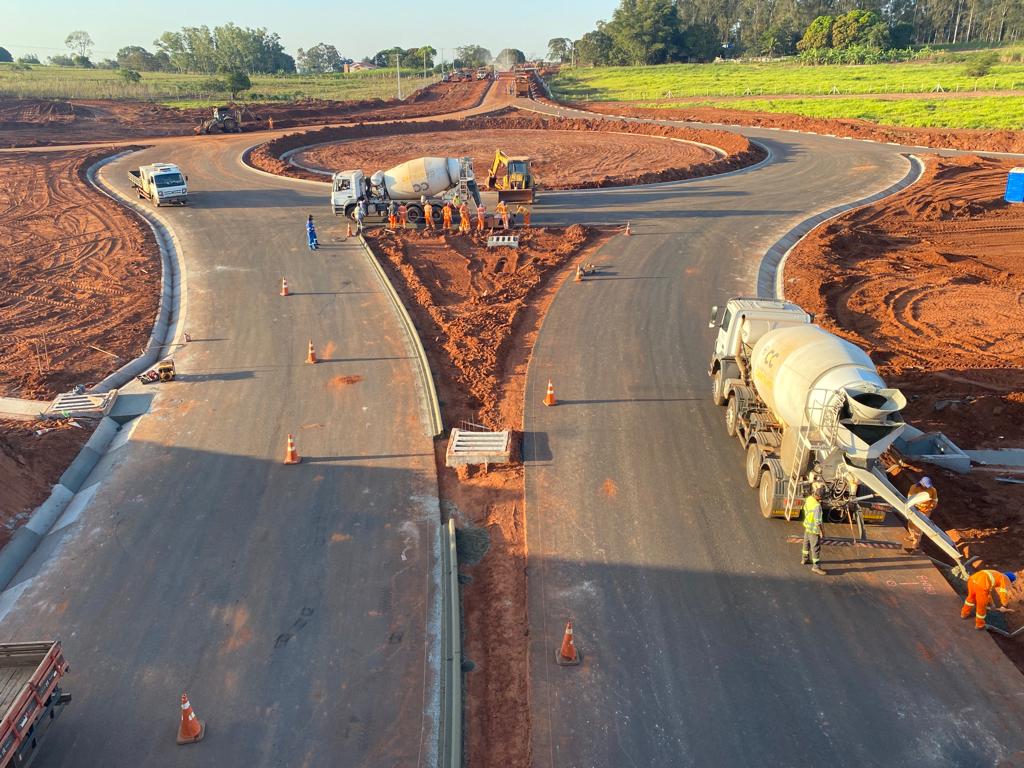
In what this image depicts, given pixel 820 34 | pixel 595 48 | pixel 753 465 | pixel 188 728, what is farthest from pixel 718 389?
pixel 595 48

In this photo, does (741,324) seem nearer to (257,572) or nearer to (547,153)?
(257,572)

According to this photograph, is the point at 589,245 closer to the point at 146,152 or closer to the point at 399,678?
the point at 399,678

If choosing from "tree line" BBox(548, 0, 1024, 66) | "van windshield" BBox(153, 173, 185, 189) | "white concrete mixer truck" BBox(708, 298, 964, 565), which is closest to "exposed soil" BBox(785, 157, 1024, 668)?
"white concrete mixer truck" BBox(708, 298, 964, 565)

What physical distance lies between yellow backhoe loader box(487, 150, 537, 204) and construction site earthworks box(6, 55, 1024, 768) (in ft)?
5.81

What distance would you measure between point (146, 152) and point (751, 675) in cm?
5280

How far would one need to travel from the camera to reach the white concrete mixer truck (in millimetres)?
9836

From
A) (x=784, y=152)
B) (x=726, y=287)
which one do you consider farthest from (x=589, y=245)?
(x=784, y=152)

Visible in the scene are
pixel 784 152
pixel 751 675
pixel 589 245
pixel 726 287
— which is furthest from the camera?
pixel 784 152

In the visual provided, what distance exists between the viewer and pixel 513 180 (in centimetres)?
3194

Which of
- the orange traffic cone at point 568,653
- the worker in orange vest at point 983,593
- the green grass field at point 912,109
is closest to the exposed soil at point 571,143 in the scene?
the green grass field at point 912,109

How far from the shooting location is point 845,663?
353 inches

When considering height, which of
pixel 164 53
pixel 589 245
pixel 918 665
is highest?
pixel 164 53

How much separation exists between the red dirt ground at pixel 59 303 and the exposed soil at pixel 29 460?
0.06 ft

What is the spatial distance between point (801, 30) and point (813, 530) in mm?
146560
